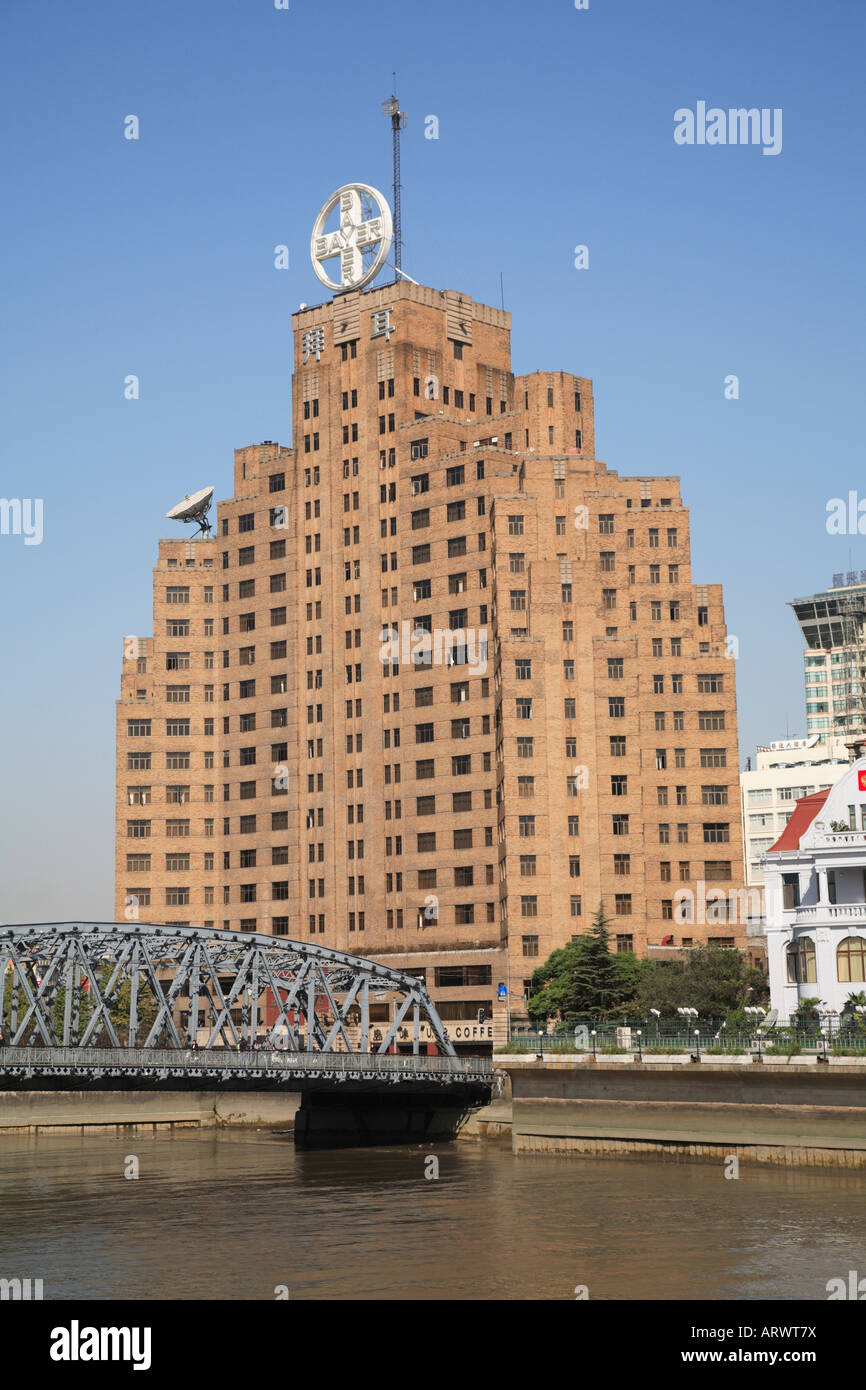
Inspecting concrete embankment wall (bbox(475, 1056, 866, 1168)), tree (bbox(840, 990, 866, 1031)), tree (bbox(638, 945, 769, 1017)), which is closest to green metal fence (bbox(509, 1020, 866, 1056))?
tree (bbox(840, 990, 866, 1031))

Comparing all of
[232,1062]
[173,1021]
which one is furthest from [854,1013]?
[173,1021]

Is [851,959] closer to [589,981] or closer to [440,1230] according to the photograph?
[589,981]

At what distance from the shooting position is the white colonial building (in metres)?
81.4

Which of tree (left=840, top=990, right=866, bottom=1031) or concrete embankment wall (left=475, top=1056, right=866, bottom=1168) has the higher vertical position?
tree (left=840, top=990, right=866, bottom=1031)

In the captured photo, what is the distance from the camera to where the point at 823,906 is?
3233 inches

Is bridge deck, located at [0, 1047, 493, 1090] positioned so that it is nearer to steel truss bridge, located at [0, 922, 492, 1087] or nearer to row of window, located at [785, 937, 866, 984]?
steel truss bridge, located at [0, 922, 492, 1087]

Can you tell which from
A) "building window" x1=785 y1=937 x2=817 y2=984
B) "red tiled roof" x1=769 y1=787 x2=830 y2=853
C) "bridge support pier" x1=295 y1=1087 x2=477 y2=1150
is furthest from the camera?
"bridge support pier" x1=295 y1=1087 x2=477 y2=1150

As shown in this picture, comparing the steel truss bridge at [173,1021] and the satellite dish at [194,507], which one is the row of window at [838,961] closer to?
the steel truss bridge at [173,1021]

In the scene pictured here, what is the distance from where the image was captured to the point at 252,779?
138750mm

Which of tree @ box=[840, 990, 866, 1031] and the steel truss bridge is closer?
tree @ box=[840, 990, 866, 1031]

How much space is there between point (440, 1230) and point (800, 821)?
40799mm

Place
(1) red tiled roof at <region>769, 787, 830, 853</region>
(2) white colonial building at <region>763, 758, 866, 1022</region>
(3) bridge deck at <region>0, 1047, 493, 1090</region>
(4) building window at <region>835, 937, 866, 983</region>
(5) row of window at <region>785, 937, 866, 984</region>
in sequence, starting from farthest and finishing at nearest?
(1) red tiled roof at <region>769, 787, 830, 853</region> → (2) white colonial building at <region>763, 758, 866, 1022</region> → (5) row of window at <region>785, 937, 866, 984</region> → (4) building window at <region>835, 937, 866, 983</region> → (3) bridge deck at <region>0, 1047, 493, 1090</region>

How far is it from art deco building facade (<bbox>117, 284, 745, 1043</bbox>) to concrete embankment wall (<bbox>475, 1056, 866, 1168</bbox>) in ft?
105
